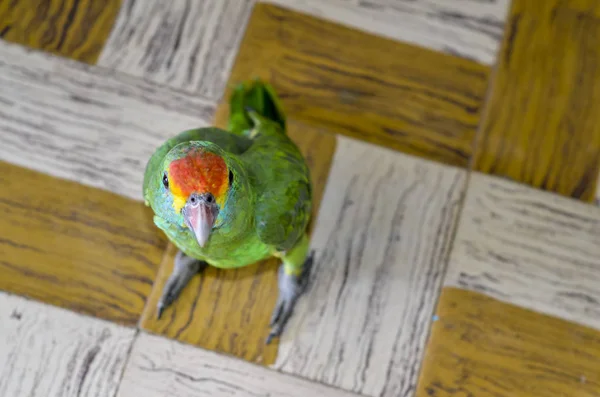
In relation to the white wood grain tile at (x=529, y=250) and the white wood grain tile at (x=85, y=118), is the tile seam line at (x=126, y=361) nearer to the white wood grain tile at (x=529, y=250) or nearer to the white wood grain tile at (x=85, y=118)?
the white wood grain tile at (x=85, y=118)

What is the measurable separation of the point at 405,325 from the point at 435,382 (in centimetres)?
15

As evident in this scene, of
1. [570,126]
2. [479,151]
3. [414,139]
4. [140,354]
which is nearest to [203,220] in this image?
[140,354]

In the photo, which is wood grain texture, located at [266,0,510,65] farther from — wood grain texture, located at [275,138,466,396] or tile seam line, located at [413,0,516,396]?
wood grain texture, located at [275,138,466,396]

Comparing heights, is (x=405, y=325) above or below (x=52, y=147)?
below

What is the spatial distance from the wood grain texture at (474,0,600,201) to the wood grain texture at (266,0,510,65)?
6cm

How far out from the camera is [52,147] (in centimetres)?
138

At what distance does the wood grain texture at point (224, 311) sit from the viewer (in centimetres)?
129

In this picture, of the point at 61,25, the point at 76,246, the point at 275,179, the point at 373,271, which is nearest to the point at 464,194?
the point at 373,271

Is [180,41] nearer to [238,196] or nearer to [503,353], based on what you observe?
[238,196]

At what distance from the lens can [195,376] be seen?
1266 mm

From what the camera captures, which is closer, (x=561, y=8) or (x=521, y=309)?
(x=521, y=309)

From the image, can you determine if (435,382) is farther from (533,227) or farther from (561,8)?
(561,8)

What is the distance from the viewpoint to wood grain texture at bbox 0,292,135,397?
4.08 feet

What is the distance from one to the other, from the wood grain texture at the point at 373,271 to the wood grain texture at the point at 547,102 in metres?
0.18
